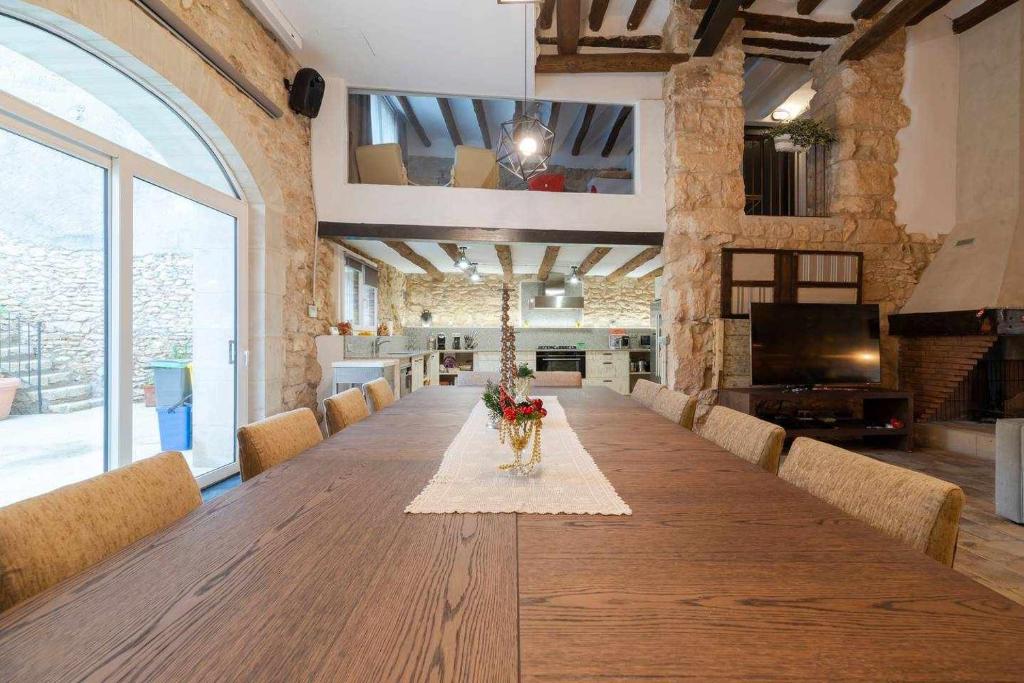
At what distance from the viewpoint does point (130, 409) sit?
8.36ft

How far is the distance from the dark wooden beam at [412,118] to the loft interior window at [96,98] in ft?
11.9

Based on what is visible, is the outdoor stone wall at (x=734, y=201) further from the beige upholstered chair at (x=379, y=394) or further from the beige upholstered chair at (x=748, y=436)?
the beige upholstered chair at (x=379, y=394)

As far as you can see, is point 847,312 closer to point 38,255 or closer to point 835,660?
point 835,660

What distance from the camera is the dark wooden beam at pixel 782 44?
4.82m

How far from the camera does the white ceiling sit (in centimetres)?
543

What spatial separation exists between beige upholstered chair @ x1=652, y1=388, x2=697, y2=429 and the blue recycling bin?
10.5 feet

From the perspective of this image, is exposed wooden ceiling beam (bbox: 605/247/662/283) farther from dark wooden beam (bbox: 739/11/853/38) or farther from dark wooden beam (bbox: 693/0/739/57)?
dark wooden beam (bbox: 739/11/853/38)

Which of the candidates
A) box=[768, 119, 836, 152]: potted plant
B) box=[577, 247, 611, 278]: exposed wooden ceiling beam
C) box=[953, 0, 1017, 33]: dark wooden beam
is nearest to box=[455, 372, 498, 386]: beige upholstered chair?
box=[577, 247, 611, 278]: exposed wooden ceiling beam

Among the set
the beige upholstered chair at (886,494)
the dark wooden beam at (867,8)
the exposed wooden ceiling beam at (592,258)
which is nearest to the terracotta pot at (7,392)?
the beige upholstered chair at (886,494)

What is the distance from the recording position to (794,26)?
15.0ft

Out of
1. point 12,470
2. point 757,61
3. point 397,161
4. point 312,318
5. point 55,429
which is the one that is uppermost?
point 757,61

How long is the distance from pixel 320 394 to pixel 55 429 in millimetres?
2247

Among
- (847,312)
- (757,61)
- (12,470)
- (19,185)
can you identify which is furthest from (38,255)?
(757,61)

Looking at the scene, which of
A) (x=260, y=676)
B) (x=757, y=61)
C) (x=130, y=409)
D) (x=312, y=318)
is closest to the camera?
(x=260, y=676)
